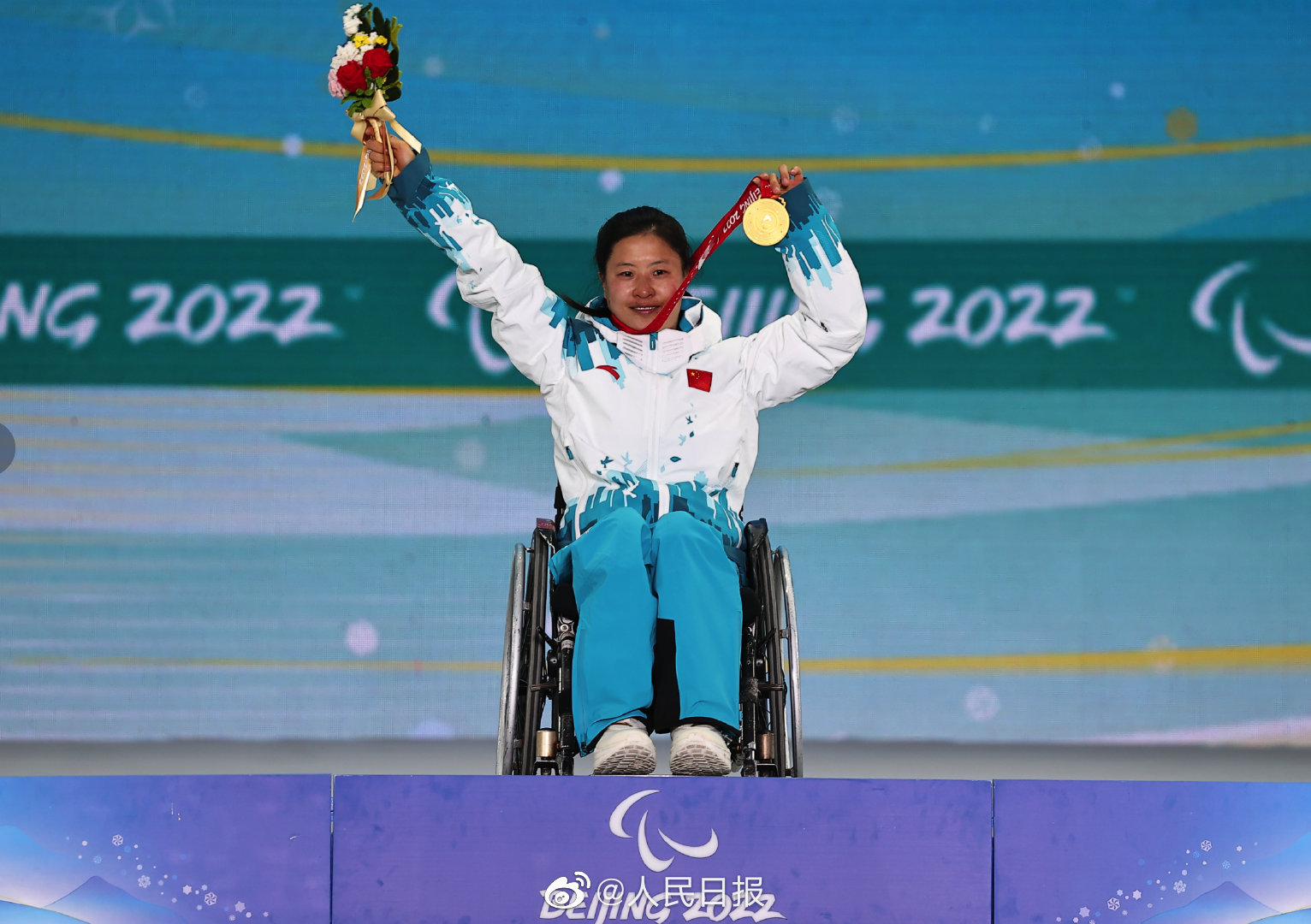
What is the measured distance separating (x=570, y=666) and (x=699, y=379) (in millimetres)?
494

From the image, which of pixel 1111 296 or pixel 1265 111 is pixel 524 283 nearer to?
pixel 1111 296

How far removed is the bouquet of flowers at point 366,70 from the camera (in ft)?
6.73

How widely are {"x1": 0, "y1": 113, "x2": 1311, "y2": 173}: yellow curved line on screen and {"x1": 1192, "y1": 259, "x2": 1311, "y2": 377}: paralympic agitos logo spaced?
0.33 metres

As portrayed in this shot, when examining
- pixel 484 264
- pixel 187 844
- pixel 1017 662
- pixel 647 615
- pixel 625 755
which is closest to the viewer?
pixel 187 844

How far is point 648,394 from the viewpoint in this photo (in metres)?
2.30

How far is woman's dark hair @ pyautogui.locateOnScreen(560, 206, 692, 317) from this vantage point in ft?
7.79

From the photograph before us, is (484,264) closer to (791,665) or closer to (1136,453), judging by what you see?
(791,665)

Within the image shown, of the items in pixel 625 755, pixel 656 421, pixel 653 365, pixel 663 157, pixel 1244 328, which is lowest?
pixel 625 755

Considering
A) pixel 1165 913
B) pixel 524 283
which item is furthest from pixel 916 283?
pixel 1165 913

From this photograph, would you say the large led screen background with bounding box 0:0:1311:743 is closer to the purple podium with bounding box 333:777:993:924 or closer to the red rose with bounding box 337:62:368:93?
the red rose with bounding box 337:62:368:93

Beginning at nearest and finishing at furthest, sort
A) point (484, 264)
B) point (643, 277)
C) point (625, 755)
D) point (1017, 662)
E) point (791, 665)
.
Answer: point (625, 755) < point (791, 665) < point (484, 264) < point (643, 277) < point (1017, 662)

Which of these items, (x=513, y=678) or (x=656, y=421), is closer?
(x=513, y=678)

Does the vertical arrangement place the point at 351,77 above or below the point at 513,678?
above

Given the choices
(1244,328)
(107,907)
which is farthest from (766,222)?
(1244,328)
